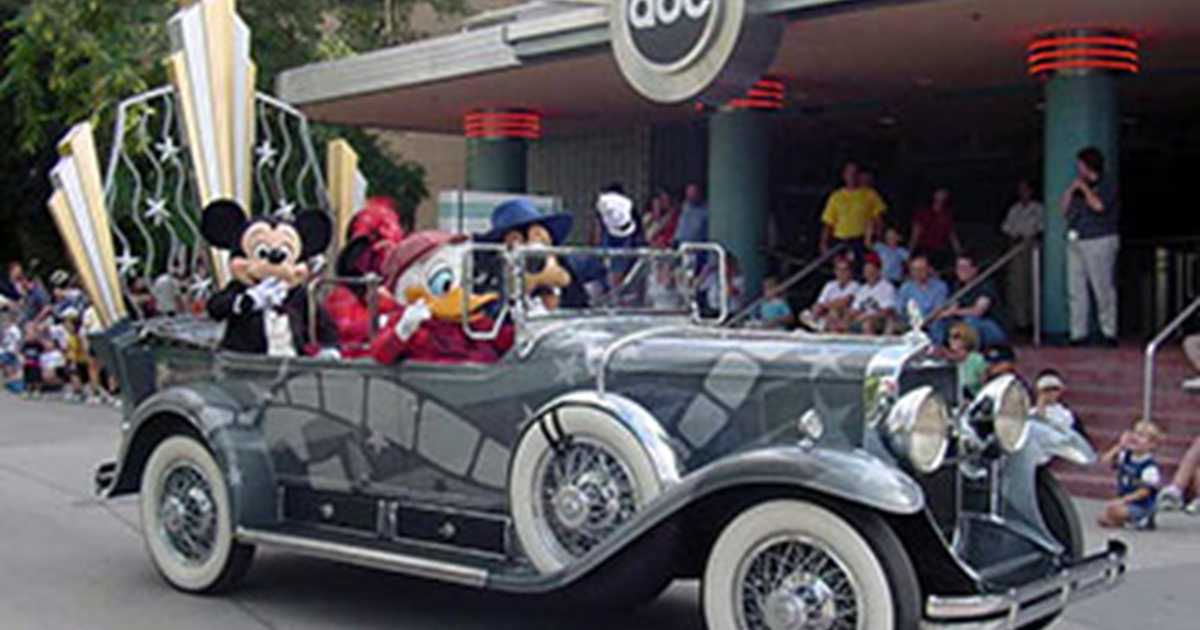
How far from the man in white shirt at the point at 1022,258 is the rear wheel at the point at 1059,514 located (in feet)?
28.1

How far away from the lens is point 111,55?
1716cm

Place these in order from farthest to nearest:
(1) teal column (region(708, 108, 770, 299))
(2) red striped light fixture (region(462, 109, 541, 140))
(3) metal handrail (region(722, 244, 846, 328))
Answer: (2) red striped light fixture (region(462, 109, 541, 140)), (1) teal column (region(708, 108, 770, 299)), (3) metal handrail (region(722, 244, 846, 328))

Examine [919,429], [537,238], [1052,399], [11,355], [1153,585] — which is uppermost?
[537,238]

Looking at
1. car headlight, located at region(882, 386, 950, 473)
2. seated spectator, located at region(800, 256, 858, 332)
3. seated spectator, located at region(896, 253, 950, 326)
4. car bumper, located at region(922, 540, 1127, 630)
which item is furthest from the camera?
seated spectator, located at region(800, 256, 858, 332)

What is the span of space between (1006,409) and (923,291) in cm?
740

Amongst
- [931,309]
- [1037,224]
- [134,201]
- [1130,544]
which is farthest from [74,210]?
[1037,224]

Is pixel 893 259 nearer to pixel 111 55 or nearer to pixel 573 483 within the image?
pixel 573 483

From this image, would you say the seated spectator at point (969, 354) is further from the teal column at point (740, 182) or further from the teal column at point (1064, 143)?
the teal column at point (740, 182)

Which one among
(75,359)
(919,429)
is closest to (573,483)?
(919,429)

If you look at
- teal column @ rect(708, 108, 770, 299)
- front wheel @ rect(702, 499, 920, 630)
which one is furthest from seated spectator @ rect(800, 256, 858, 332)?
front wheel @ rect(702, 499, 920, 630)

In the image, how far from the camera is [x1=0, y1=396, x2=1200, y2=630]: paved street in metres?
6.40

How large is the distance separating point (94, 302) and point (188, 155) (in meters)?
0.96

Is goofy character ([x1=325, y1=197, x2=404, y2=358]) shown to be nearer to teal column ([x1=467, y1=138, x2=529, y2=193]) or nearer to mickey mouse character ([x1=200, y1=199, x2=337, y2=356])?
mickey mouse character ([x1=200, y1=199, x2=337, y2=356])

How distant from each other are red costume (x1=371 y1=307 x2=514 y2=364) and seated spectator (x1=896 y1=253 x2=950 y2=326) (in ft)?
23.2
